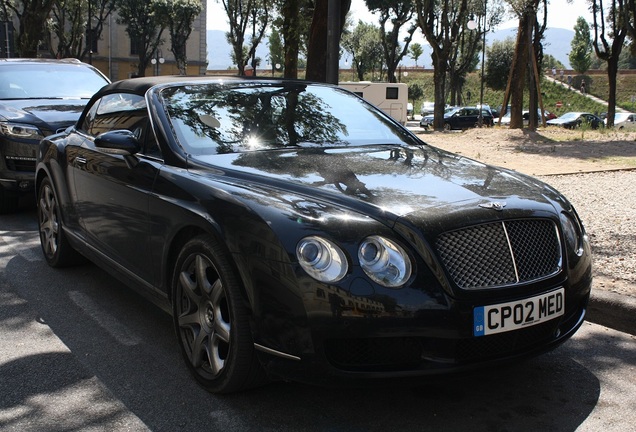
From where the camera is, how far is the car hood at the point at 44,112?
814cm

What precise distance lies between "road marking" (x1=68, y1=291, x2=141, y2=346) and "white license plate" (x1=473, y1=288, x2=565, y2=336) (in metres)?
2.13

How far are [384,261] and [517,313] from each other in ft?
2.08

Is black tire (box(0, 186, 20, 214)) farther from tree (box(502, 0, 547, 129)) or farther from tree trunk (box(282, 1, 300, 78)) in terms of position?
tree (box(502, 0, 547, 129))

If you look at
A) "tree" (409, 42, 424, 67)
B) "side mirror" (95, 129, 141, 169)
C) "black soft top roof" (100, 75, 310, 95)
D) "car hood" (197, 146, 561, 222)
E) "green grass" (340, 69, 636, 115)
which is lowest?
"car hood" (197, 146, 561, 222)

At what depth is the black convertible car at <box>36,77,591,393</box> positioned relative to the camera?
296cm

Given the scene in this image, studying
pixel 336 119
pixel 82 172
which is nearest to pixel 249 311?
pixel 336 119

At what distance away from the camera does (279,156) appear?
404cm

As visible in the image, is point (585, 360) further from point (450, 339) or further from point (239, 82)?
point (239, 82)

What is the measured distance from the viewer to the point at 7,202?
8547mm

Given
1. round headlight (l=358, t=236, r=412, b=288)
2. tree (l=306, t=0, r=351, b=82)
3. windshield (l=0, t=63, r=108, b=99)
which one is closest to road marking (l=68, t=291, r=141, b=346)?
round headlight (l=358, t=236, r=412, b=288)

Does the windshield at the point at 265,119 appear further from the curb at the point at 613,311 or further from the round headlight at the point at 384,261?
the curb at the point at 613,311

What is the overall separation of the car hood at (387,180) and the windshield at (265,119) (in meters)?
0.17

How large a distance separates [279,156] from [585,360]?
6.65ft

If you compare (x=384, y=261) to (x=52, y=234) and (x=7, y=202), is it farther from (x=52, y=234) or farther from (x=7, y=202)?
(x=7, y=202)
